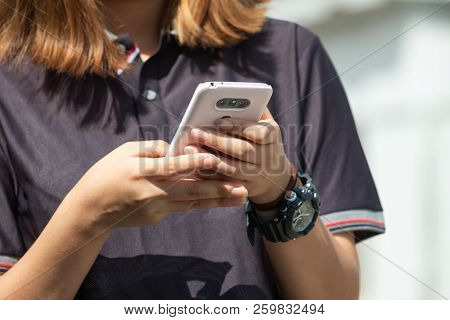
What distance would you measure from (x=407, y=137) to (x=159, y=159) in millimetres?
2625

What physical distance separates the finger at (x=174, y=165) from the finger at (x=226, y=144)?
2cm

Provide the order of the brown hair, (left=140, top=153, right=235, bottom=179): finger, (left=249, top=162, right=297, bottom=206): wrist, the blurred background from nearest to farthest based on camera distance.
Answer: (left=140, top=153, right=235, bottom=179): finger, (left=249, top=162, right=297, bottom=206): wrist, the brown hair, the blurred background

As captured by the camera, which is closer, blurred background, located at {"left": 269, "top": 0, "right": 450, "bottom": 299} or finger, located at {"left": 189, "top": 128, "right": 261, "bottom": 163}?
finger, located at {"left": 189, "top": 128, "right": 261, "bottom": 163}

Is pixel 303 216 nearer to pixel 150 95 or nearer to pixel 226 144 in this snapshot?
pixel 226 144

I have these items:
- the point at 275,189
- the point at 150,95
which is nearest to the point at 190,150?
the point at 275,189

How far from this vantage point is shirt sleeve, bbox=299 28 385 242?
4.18ft

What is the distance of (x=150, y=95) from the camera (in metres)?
1.27

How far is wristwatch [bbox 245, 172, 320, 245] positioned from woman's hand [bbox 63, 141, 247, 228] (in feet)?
0.27

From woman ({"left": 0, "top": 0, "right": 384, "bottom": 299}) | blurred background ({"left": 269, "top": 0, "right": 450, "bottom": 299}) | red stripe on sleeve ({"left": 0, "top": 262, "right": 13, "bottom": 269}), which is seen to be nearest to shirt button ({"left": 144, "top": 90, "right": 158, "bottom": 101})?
woman ({"left": 0, "top": 0, "right": 384, "bottom": 299})

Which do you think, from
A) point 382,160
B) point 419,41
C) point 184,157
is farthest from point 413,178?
point 184,157

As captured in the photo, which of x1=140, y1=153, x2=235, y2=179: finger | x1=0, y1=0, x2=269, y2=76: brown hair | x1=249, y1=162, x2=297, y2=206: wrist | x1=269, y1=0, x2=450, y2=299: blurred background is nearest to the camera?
x1=140, y1=153, x2=235, y2=179: finger

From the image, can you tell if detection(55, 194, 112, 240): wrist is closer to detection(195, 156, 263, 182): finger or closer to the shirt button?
detection(195, 156, 263, 182): finger

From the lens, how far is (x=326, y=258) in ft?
3.89

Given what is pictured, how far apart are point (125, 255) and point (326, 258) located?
31 cm
